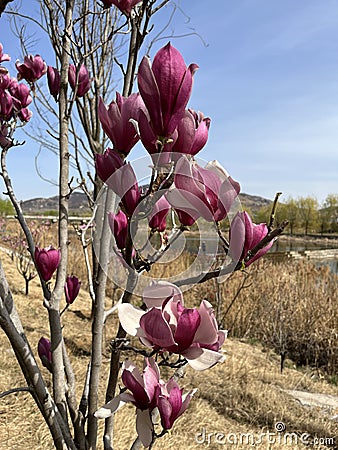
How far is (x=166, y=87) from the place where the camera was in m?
0.50

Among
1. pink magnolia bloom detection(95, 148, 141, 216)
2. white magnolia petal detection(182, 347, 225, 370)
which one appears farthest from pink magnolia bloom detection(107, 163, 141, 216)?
white magnolia petal detection(182, 347, 225, 370)

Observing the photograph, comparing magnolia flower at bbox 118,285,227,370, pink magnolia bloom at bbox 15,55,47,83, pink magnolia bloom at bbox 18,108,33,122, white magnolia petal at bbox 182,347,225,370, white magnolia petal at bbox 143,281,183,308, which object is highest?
pink magnolia bloom at bbox 15,55,47,83

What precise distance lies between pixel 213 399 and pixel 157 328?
10.9ft

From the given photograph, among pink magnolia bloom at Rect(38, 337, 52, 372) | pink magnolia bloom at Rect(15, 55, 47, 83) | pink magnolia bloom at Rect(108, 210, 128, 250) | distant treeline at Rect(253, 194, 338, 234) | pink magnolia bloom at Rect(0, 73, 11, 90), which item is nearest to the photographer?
pink magnolia bloom at Rect(108, 210, 128, 250)

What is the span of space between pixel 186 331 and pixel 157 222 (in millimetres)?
273

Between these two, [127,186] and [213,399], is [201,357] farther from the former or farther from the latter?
[213,399]

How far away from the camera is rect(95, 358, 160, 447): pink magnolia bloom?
602 mm

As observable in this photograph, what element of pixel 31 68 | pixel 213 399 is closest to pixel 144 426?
pixel 31 68

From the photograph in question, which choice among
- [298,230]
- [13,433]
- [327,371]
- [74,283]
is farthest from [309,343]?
[298,230]

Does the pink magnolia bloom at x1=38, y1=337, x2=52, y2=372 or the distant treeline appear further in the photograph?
the distant treeline

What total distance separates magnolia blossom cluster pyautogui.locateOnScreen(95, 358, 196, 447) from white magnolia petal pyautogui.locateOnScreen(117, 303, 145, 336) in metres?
0.09

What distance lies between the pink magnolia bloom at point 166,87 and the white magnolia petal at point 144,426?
0.42 m

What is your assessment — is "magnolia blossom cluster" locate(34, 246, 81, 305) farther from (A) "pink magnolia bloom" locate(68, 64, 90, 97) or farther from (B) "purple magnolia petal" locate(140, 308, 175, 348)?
(B) "purple magnolia petal" locate(140, 308, 175, 348)

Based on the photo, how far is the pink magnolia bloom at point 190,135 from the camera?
540 mm
